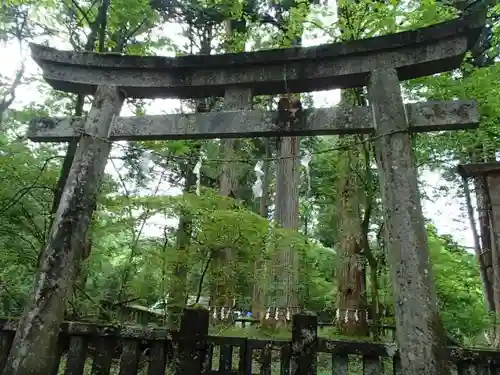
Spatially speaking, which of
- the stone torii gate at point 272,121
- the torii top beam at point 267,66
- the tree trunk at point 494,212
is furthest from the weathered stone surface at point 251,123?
the tree trunk at point 494,212

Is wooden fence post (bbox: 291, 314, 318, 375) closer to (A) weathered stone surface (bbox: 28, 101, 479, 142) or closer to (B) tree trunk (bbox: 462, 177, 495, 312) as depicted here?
(A) weathered stone surface (bbox: 28, 101, 479, 142)

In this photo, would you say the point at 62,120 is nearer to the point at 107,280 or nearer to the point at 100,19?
the point at 100,19

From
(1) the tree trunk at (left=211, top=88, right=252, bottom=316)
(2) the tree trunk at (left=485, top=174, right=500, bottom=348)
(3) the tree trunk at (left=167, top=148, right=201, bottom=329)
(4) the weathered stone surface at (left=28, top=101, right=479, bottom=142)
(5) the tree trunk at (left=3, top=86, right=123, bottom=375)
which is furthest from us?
(3) the tree trunk at (left=167, top=148, right=201, bottom=329)

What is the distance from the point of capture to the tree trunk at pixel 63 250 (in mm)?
3418

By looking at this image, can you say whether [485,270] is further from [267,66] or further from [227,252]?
[267,66]

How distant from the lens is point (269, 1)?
37.0 feet

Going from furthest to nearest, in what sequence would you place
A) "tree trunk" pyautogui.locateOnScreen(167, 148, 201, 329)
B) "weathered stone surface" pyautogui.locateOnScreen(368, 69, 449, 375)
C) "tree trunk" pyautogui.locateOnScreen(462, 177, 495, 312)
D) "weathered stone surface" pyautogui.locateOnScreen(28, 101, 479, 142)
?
"tree trunk" pyautogui.locateOnScreen(462, 177, 495, 312)
"tree trunk" pyautogui.locateOnScreen(167, 148, 201, 329)
"weathered stone surface" pyautogui.locateOnScreen(28, 101, 479, 142)
"weathered stone surface" pyautogui.locateOnScreen(368, 69, 449, 375)

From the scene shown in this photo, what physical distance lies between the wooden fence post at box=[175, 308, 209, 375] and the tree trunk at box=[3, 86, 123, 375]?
1202 millimetres

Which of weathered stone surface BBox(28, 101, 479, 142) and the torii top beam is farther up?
the torii top beam

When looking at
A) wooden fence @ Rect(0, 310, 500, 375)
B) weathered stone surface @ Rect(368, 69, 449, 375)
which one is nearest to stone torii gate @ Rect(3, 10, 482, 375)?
weathered stone surface @ Rect(368, 69, 449, 375)

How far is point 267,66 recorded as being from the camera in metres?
4.40

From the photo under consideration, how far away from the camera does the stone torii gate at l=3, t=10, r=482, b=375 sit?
130 inches

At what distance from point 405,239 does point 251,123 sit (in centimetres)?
197

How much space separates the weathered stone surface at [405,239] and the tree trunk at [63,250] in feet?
9.87
